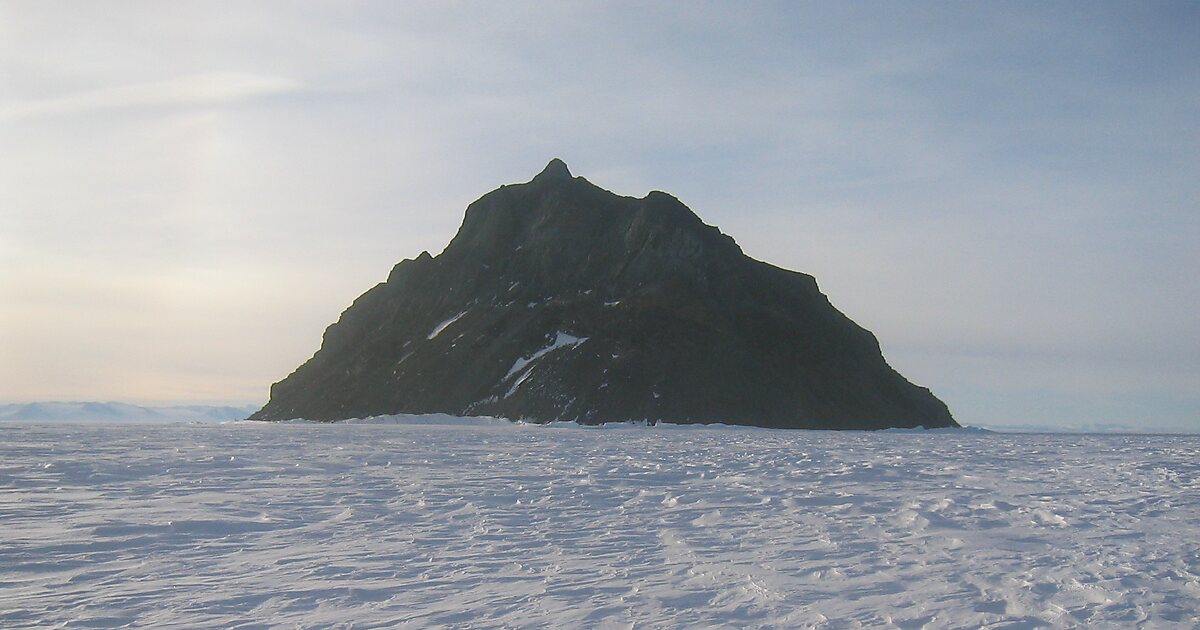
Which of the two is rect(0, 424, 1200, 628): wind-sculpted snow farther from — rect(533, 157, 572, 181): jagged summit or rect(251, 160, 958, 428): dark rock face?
rect(533, 157, 572, 181): jagged summit

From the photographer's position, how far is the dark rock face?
12456 cm

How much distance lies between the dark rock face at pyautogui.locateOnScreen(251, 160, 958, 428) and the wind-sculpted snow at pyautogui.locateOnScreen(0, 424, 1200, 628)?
91.7 meters

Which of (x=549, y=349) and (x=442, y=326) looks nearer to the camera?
(x=549, y=349)

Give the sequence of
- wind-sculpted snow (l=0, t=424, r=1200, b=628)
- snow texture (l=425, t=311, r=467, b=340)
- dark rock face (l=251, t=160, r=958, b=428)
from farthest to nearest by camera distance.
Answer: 1. snow texture (l=425, t=311, r=467, b=340)
2. dark rock face (l=251, t=160, r=958, b=428)
3. wind-sculpted snow (l=0, t=424, r=1200, b=628)

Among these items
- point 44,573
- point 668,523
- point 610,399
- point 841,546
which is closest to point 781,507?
point 668,523

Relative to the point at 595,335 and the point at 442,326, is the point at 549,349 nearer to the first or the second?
the point at 595,335


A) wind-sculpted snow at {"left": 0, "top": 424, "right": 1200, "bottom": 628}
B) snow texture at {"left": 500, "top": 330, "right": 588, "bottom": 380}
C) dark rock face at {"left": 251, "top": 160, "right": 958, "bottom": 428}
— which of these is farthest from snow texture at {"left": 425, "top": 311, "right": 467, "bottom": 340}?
wind-sculpted snow at {"left": 0, "top": 424, "right": 1200, "bottom": 628}

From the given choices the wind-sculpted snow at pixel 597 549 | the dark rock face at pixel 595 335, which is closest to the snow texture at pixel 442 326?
the dark rock face at pixel 595 335

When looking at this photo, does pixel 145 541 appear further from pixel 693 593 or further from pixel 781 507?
pixel 781 507

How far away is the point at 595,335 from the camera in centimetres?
13550

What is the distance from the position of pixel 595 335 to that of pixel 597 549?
119997 mm

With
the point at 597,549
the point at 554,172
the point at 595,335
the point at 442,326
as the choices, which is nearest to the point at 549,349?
the point at 595,335

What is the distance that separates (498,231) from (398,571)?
517ft

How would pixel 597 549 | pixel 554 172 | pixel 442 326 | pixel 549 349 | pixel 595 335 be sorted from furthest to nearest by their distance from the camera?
pixel 554 172
pixel 442 326
pixel 595 335
pixel 549 349
pixel 597 549
